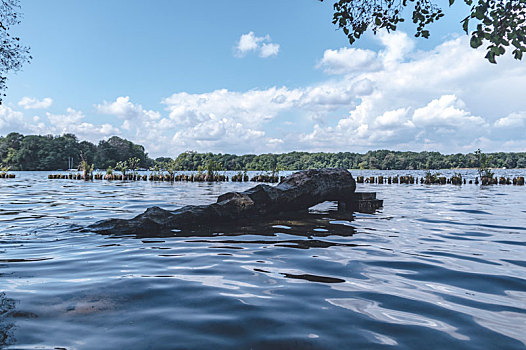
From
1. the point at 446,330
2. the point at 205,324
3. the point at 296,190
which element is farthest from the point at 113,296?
the point at 296,190

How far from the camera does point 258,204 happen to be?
31.4ft

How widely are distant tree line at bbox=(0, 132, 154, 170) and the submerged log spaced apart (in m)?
116

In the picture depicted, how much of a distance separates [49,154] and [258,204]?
13929 centimetres

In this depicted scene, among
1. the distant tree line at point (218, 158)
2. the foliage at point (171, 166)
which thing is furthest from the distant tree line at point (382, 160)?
the foliage at point (171, 166)

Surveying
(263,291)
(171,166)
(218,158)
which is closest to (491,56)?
(263,291)

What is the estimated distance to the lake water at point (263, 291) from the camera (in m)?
2.63

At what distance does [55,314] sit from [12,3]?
9580mm

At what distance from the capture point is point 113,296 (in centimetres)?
353

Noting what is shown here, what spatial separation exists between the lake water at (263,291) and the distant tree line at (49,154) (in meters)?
120

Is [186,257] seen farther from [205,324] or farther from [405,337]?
[405,337]

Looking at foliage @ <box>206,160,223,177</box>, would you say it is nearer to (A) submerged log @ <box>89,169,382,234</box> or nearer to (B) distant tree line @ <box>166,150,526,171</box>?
(A) submerged log @ <box>89,169,382,234</box>

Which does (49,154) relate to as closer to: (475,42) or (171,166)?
(171,166)

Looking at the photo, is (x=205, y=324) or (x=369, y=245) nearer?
(x=205, y=324)

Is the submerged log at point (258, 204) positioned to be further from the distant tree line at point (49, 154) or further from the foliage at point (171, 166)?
the distant tree line at point (49, 154)
